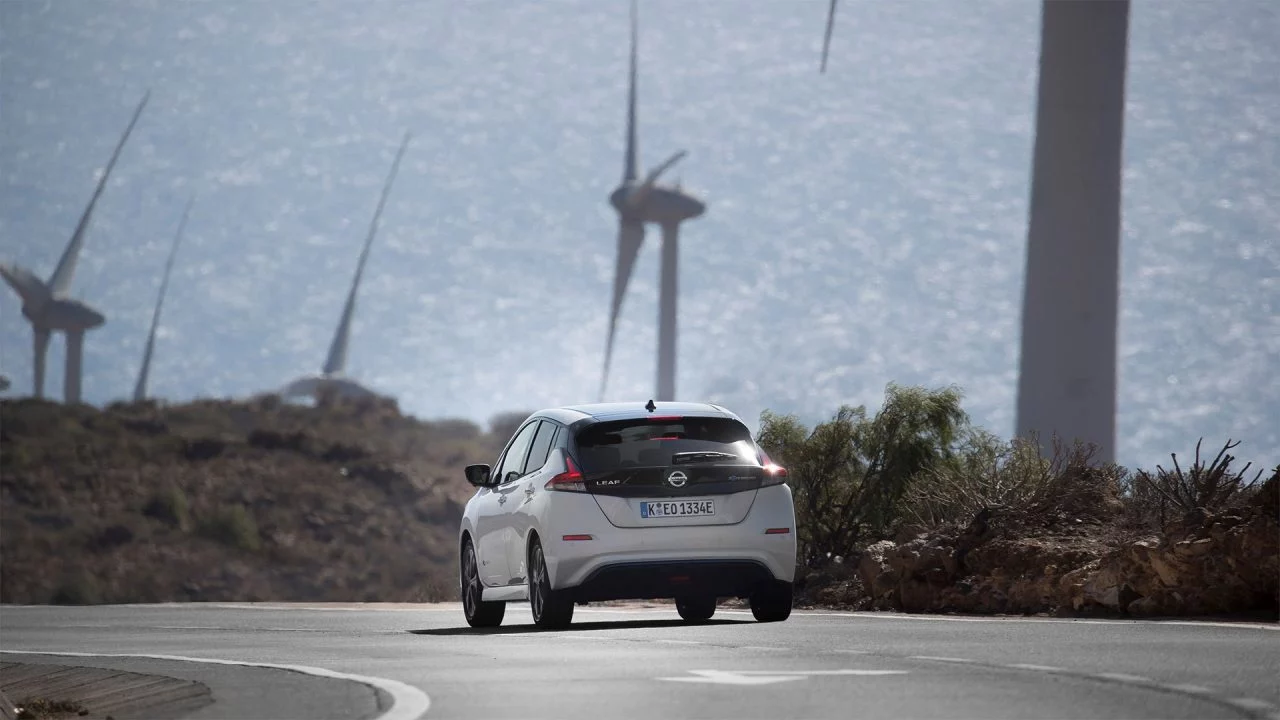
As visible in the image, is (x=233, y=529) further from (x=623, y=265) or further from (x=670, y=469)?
(x=670, y=469)

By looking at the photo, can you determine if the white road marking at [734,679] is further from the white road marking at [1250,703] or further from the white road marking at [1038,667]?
the white road marking at [1250,703]

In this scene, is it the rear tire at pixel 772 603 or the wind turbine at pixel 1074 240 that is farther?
the wind turbine at pixel 1074 240

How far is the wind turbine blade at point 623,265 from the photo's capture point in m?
83.5

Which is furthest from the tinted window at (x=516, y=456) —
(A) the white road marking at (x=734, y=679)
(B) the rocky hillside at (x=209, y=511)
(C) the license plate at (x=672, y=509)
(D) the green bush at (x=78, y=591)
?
(D) the green bush at (x=78, y=591)

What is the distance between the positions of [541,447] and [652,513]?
1.46 meters

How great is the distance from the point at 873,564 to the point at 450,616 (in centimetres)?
415

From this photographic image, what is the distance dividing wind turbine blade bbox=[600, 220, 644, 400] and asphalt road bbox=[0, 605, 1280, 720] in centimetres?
6434

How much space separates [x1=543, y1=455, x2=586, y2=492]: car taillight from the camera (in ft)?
53.5

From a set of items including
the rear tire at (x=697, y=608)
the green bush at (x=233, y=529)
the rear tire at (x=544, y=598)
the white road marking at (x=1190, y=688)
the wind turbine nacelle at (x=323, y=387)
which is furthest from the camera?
the wind turbine nacelle at (x=323, y=387)

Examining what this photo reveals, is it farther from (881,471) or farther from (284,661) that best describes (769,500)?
(881,471)

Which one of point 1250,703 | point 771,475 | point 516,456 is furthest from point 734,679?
point 516,456

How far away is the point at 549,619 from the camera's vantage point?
16672 millimetres

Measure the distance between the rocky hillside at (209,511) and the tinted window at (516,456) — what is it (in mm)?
47659

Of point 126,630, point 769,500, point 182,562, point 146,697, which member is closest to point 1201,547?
point 769,500
